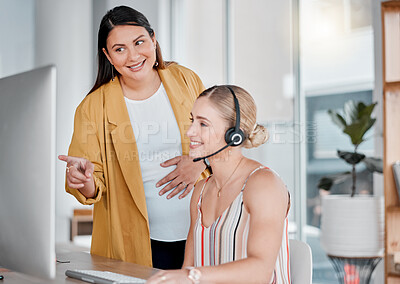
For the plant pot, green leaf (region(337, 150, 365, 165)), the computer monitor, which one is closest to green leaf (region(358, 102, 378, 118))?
green leaf (region(337, 150, 365, 165))

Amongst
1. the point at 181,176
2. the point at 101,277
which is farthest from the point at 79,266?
the point at 181,176

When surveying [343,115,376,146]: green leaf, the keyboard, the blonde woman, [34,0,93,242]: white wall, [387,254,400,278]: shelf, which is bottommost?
[387,254,400,278]: shelf

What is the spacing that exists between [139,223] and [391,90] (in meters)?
1.79

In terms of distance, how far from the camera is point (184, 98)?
81.3 inches

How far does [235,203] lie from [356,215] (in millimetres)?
2020

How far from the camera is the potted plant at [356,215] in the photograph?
329 centimetres

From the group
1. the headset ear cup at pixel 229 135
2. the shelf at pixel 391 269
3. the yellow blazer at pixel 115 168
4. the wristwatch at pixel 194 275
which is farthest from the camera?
the shelf at pixel 391 269

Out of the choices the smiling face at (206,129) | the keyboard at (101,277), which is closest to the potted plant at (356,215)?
the smiling face at (206,129)

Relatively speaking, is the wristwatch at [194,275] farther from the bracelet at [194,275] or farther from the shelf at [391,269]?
the shelf at [391,269]

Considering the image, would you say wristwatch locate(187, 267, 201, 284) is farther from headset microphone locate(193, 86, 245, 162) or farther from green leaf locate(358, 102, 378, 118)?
green leaf locate(358, 102, 378, 118)

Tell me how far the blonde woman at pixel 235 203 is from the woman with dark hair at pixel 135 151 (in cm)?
29

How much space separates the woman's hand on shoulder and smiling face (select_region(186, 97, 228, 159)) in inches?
15.4

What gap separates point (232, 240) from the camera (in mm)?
1479

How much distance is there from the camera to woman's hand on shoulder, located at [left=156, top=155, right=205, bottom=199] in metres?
1.97
